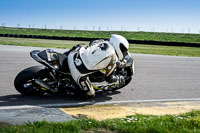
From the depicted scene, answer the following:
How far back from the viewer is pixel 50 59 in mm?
6824

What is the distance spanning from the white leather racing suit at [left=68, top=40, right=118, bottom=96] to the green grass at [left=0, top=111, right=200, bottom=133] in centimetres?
167

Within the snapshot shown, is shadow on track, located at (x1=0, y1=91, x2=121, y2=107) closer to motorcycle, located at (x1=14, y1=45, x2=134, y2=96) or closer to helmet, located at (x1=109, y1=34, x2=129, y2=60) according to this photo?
motorcycle, located at (x1=14, y1=45, x2=134, y2=96)

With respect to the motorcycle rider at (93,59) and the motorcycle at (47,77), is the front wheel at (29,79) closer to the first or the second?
the motorcycle at (47,77)

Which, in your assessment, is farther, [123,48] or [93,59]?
[123,48]

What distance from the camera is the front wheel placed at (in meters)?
6.82

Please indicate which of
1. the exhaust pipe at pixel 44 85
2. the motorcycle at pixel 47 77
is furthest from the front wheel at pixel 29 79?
the exhaust pipe at pixel 44 85

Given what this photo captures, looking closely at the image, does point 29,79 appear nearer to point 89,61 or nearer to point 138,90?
point 89,61

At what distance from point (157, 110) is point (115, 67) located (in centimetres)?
133

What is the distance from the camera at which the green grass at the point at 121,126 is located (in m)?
4.56

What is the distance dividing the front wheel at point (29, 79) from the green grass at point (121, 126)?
6.82 ft

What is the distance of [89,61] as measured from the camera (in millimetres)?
6871

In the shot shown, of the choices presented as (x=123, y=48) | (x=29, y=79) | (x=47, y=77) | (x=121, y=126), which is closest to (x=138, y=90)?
(x=123, y=48)

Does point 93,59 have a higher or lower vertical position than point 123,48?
lower

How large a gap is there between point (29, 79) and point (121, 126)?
103 inches
